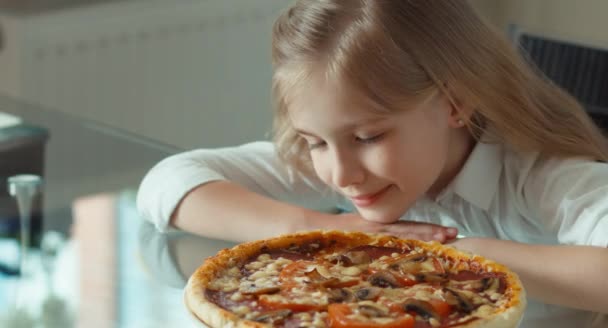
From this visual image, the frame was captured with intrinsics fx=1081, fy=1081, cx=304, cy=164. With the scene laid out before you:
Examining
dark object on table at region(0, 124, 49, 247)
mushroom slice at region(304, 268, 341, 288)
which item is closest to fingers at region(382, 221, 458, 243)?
mushroom slice at region(304, 268, 341, 288)

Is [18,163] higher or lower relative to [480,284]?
lower

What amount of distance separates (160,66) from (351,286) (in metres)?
2.34

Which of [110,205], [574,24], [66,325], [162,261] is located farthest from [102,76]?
[66,325]

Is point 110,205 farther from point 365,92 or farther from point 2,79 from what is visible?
point 2,79

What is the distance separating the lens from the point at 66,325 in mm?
1072

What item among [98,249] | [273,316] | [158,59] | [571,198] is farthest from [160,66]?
[273,316]

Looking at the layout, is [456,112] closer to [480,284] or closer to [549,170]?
[549,170]

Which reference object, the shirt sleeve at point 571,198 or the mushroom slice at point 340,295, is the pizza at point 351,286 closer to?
the mushroom slice at point 340,295

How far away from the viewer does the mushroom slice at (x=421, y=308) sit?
99cm

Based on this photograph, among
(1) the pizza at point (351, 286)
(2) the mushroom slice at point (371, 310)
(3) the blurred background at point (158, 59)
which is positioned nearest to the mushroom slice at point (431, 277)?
(1) the pizza at point (351, 286)

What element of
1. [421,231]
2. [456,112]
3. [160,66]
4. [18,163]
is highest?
[456,112]

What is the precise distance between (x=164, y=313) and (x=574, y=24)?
2.74 m

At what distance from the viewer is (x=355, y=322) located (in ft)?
3.15

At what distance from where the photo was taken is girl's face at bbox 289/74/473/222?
49.3 inches
